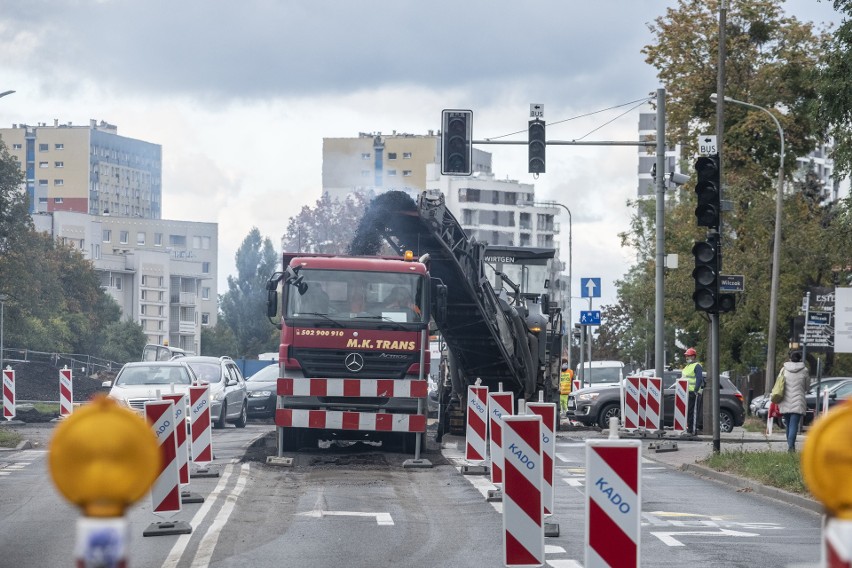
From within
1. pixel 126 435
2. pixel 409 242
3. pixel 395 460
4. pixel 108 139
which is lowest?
pixel 395 460

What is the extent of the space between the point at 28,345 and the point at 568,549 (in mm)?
82394

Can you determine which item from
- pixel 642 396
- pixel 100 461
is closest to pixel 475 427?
pixel 642 396

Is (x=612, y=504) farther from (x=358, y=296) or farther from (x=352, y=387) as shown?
(x=358, y=296)

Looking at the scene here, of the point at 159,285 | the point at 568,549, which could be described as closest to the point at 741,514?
the point at 568,549

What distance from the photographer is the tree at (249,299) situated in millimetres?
130500

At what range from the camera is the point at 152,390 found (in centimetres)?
2864

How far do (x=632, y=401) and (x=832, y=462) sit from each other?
2650cm

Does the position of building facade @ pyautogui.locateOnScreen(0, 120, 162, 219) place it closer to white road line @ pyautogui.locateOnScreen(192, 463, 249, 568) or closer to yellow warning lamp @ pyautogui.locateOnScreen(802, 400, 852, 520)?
white road line @ pyautogui.locateOnScreen(192, 463, 249, 568)

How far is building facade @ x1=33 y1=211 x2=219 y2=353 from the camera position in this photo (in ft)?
484

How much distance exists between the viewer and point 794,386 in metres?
22.5

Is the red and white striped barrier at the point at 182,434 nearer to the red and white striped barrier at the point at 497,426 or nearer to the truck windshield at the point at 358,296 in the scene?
the red and white striped barrier at the point at 497,426

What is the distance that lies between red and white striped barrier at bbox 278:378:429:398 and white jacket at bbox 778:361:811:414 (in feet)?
18.7

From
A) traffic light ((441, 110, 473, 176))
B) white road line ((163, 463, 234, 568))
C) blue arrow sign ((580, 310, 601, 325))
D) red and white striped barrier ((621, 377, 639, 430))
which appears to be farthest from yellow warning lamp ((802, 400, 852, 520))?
blue arrow sign ((580, 310, 601, 325))

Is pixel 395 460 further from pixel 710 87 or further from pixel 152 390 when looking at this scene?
pixel 710 87
